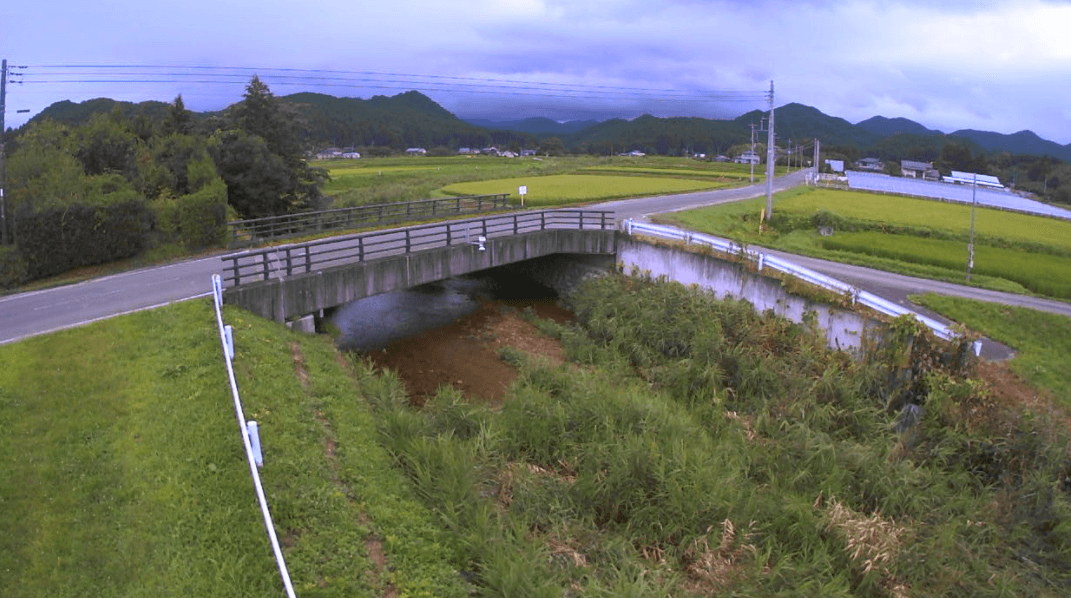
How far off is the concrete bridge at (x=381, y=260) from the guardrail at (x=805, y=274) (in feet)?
6.84

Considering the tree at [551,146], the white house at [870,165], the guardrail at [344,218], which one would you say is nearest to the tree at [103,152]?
the guardrail at [344,218]

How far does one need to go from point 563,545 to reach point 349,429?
160 inches

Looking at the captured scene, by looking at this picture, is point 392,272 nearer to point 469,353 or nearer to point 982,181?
point 469,353

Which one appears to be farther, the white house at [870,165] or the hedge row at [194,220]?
the white house at [870,165]

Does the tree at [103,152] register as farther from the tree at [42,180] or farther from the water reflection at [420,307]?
the water reflection at [420,307]

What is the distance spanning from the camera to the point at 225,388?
10.7 metres

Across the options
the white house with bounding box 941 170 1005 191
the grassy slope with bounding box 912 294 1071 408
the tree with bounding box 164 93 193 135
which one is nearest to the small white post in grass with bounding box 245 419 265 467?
the grassy slope with bounding box 912 294 1071 408

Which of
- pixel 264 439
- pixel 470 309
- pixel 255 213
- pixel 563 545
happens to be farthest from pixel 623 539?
pixel 255 213

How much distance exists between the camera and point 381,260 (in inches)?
722

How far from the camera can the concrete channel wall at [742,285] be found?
17.2 m

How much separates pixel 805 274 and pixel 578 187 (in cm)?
2875

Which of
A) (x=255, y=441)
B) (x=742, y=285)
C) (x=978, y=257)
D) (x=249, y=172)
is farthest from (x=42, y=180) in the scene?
(x=978, y=257)

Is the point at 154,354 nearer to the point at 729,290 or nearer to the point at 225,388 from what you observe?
the point at 225,388

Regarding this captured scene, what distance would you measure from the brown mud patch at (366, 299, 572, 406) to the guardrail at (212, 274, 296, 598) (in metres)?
4.50
